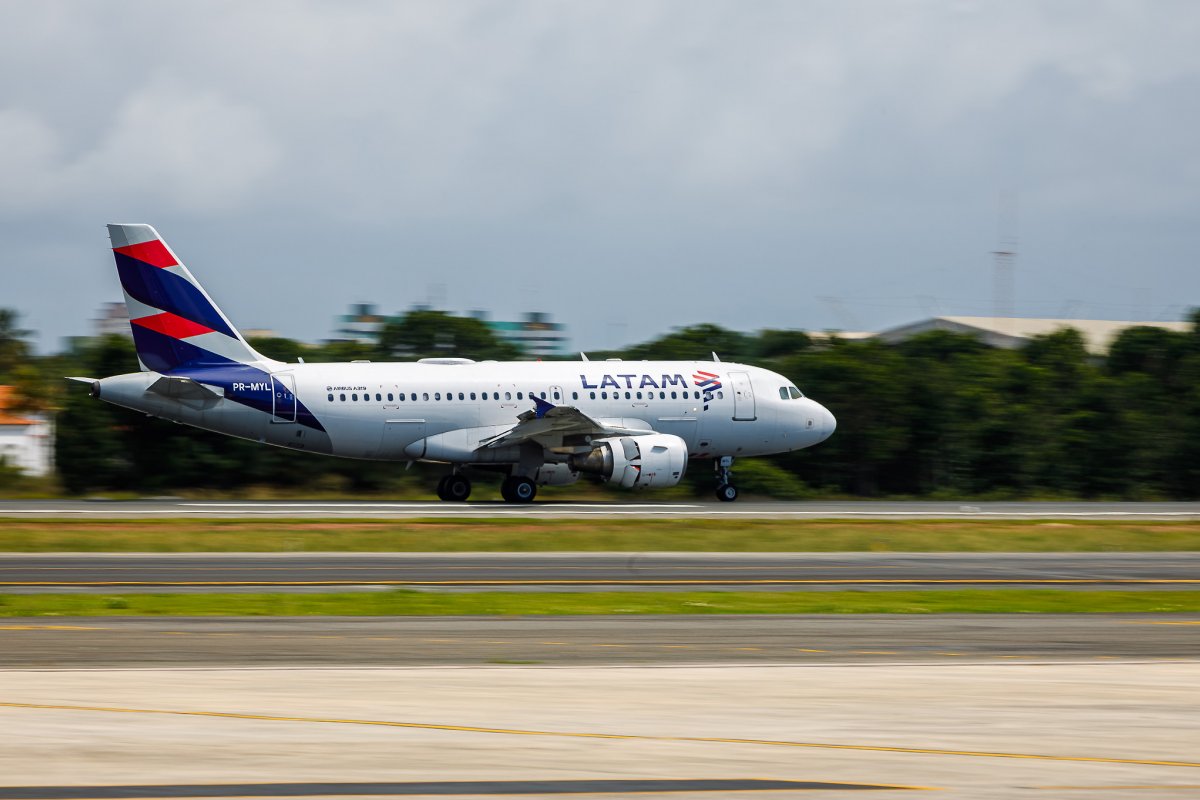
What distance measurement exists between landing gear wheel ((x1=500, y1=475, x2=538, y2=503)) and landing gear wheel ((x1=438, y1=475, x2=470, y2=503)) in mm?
1806

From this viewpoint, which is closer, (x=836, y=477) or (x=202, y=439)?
(x=202, y=439)

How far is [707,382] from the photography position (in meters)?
39.6

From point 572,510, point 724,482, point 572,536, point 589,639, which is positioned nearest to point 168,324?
→ point 572,510

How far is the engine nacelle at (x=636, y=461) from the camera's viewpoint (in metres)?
36.5

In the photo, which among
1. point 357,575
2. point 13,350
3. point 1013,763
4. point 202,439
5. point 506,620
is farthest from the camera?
point 13,350

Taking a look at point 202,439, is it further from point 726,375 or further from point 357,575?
point 357,575

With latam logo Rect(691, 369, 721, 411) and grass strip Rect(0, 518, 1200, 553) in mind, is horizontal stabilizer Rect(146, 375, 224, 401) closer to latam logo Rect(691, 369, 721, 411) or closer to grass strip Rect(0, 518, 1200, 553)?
grass strip Rect(0, 518, 1200, 553)

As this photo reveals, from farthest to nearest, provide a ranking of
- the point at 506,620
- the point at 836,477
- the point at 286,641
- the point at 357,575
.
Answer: the point at 836,477 → the point at 357,575 → the point at 506,620 → the point at 286,641

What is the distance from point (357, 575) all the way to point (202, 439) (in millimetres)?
21662

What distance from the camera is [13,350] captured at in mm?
98062

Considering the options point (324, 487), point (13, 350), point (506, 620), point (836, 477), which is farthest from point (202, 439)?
point (13, 350)

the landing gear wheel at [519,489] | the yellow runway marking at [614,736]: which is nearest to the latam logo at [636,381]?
the landing gear wheel at [519,489]

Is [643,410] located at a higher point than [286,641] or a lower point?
higher

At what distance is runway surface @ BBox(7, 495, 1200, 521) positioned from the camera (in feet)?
109
